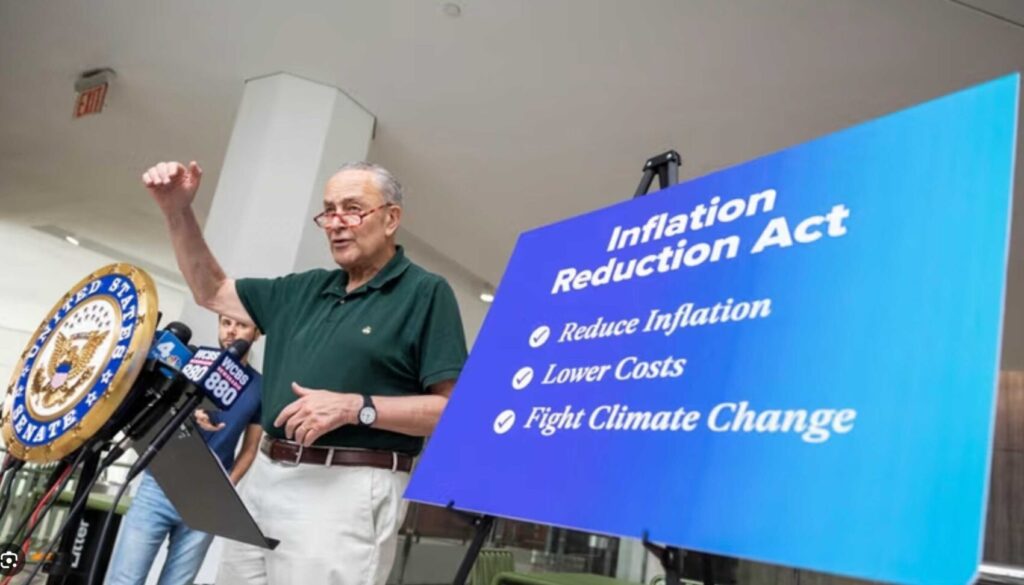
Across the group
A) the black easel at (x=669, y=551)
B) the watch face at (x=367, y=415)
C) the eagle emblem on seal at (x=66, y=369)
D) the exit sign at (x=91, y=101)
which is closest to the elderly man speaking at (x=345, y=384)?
the watch face at (x=367, y=415)

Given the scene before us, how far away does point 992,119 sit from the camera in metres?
0.61

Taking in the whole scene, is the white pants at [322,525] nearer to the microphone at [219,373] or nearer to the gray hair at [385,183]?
the microphone at [219,373]

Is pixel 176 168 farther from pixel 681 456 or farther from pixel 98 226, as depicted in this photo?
pixel 98 226

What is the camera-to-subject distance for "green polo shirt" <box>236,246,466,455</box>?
1.25m

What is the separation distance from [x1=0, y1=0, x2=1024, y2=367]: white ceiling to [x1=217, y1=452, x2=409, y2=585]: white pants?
6.86ft

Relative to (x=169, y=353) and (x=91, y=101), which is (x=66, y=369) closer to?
(x=169, y=353)

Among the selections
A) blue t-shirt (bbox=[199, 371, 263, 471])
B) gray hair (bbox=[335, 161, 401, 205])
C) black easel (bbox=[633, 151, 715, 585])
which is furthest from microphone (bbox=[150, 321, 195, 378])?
blue t-shirt (bbox=[199, 371, 263, 471])

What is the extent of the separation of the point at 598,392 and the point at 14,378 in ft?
2.76

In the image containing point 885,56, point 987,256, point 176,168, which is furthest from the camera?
point 885,56

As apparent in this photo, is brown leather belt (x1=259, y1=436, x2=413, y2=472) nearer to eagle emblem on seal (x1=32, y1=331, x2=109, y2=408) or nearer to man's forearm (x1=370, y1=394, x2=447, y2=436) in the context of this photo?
man's forearm (x1=370, y1=394, x2=447, y2=436)

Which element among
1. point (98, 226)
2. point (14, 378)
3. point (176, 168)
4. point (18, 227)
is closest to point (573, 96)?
point (176, 168)

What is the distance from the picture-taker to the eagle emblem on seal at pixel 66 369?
3.09 ft

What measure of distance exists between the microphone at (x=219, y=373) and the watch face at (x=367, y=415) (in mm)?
173

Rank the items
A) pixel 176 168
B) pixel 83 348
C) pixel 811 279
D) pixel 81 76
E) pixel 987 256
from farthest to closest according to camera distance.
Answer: pixel 81 76
pixel 176 168
pixel 83 348
pixel 811 279
pixel 987 256
